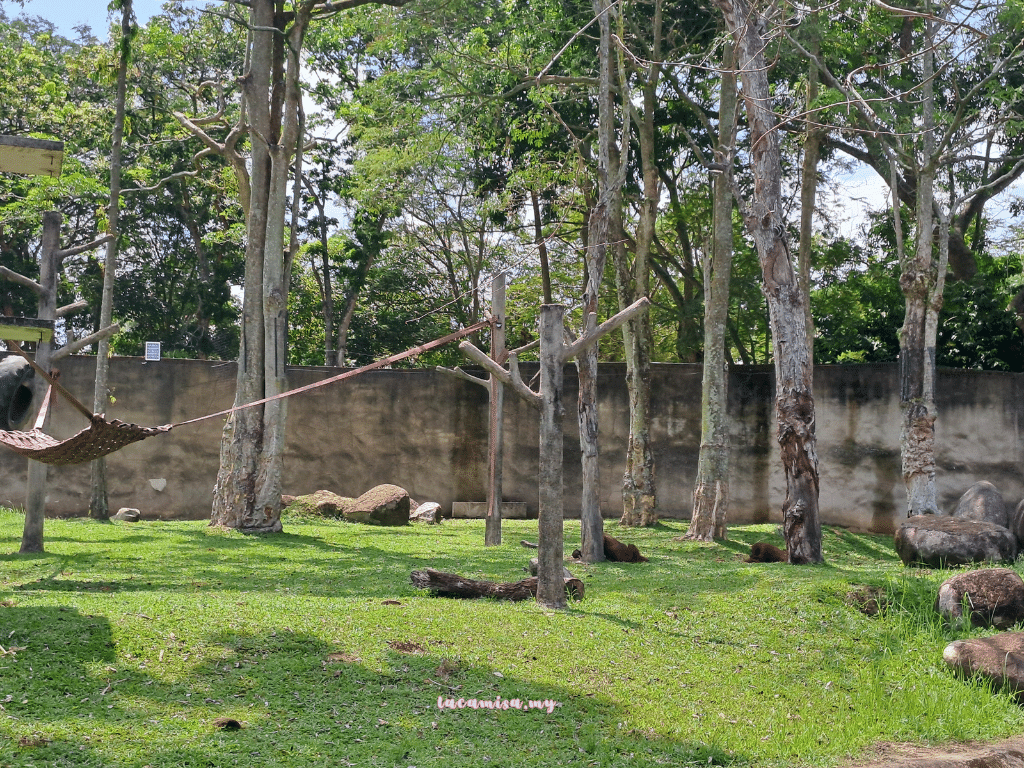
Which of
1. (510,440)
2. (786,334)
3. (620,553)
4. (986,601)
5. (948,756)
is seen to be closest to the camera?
(948,756)

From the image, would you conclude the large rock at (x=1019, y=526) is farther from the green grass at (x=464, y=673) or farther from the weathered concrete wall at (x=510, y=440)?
the weathered concrete wall at (x=510, y=440)

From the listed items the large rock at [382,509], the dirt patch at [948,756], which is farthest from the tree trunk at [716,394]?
the dirt patch at [948,756]

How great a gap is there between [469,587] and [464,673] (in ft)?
5.79

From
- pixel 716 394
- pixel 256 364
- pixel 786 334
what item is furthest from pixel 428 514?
pixel 786 334

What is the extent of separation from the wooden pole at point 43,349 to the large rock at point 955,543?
801 cm

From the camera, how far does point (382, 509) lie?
1423 cm

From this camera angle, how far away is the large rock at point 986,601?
6.87 metres

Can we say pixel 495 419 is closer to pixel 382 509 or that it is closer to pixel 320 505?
pixel 382 509

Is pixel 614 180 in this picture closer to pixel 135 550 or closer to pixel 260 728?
pixel 135 550

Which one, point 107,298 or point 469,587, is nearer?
point 469,587

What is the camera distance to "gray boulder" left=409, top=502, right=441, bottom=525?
14.8 metres

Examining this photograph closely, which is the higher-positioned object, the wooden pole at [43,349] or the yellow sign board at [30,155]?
the yellow sign board at [30,155]

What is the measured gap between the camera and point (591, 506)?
31.1 ft

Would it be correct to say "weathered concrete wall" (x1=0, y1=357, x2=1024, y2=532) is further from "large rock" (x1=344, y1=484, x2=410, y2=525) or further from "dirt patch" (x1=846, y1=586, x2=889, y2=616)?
"dirt patch" (x1=846, y1=586, x2=889, y2=616)
